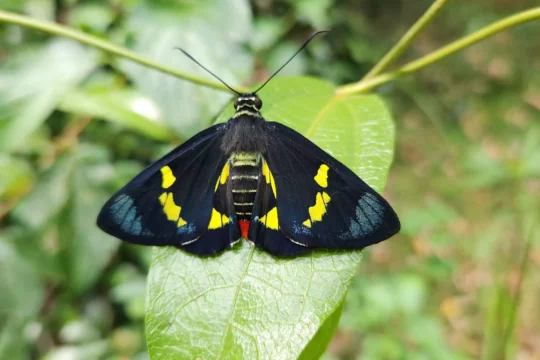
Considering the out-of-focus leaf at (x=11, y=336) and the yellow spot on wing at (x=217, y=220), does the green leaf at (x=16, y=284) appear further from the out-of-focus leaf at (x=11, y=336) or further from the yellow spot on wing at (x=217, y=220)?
the yellow spot on wing at (x=217, y=220)

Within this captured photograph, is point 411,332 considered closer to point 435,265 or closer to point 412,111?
point 435,265

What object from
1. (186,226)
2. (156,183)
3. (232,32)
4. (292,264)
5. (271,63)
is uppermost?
(271,63)

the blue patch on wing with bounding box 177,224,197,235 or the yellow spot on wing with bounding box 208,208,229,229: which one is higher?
the yellow spot on wing with bounding box 208,208,229,229

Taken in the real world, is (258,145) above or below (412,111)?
below

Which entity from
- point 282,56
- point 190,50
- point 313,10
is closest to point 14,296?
point 190,50

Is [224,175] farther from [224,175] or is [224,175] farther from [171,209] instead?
[171,209]

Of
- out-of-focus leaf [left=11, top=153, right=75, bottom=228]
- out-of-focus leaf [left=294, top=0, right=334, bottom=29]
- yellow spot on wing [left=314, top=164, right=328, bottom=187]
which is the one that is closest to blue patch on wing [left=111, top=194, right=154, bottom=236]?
yellow spot on wing [left=314, top=164, right=328, bottom=187]

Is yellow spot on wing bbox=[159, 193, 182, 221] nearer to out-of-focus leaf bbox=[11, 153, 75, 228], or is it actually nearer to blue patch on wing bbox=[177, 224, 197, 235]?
blue patch on wing bbox=[177, 224, 197, 235]

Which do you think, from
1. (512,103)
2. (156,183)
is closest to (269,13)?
(156,183)
